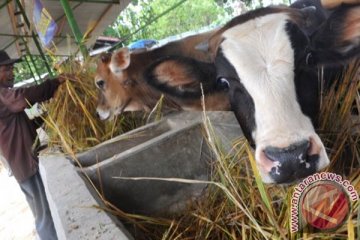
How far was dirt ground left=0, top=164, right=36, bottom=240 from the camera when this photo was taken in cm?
615

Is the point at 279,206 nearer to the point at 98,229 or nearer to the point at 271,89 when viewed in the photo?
the point at 271,89

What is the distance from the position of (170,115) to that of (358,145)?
1716mm

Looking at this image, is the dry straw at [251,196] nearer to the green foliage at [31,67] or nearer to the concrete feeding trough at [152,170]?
the concrete feeding trough at [152,170]

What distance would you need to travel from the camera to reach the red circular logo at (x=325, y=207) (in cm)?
120

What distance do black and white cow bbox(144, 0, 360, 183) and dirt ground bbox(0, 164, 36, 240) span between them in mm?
4766

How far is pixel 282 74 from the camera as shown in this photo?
1928 millimetres

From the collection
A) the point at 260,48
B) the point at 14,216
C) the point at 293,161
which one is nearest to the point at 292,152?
the point at 293,161

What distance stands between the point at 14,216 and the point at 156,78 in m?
5.44

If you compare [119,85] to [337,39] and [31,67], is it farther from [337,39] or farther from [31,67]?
[31,67]

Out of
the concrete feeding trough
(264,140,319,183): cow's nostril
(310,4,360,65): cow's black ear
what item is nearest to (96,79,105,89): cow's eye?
the concrete feeding trough

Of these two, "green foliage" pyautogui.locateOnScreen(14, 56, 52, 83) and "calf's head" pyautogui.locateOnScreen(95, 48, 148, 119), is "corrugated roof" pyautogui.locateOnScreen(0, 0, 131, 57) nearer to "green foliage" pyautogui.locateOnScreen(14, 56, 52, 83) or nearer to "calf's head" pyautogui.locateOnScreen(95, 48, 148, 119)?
"green foliage" pyautogui.locateOnScreen(14, 56, 52, 83)

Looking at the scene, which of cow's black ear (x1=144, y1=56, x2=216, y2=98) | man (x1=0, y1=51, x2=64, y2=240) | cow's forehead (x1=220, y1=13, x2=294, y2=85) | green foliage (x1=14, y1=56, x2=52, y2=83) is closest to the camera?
cow's forehead (x1=220, y1=13, x2=294, y2=85)

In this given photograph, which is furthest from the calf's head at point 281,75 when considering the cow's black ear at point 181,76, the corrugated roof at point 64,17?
the corrugated roof at point 64,17

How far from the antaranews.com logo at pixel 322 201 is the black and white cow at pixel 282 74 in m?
0.35
